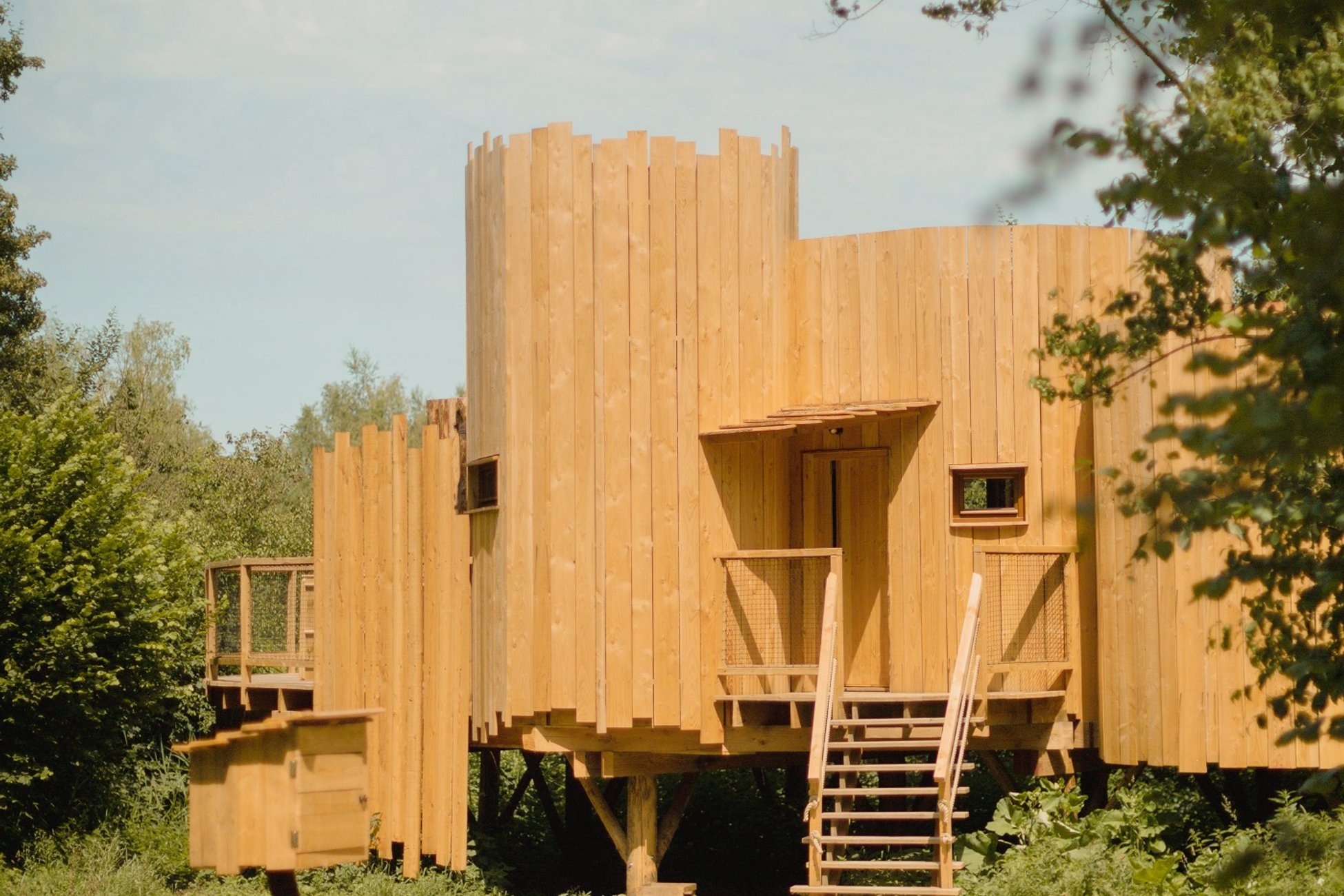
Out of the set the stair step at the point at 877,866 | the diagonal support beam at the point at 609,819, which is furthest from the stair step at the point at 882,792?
the diagonal support beam at the point at 609,819

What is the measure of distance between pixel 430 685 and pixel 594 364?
3.76 m

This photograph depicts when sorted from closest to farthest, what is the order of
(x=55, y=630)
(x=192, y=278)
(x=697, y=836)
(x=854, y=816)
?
Result: (x=854, y=816), (x=55, y=630), (x=697, y=836), (x=192, y=278)

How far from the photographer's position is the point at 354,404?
210 feet

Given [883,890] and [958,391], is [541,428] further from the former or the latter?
[883,890]

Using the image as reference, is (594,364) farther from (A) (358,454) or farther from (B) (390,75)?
(B) (390,75)

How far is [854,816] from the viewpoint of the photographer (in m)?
11.7

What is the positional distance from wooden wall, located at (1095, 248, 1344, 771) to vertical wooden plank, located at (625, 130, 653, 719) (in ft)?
12.9

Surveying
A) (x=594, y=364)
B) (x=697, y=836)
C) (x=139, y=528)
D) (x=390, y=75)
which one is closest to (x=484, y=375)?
(x=594, y=364)

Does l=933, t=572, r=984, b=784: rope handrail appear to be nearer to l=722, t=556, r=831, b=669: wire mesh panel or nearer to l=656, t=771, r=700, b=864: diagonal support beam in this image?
l=722, t=556, r=831, b=669: wire mesh panel

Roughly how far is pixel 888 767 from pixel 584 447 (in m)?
3.83

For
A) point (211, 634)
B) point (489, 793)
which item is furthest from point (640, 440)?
point (489, 793)

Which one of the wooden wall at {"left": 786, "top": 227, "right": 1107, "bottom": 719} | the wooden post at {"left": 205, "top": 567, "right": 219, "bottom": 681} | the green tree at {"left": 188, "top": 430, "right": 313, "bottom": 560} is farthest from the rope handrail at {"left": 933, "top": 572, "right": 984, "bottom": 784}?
the green tree at {"left": 188, "top": 430, "right": 313, "bottom": 560}

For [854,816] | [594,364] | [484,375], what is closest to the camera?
[854,816]

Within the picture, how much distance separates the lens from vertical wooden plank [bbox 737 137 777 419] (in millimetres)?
14016
